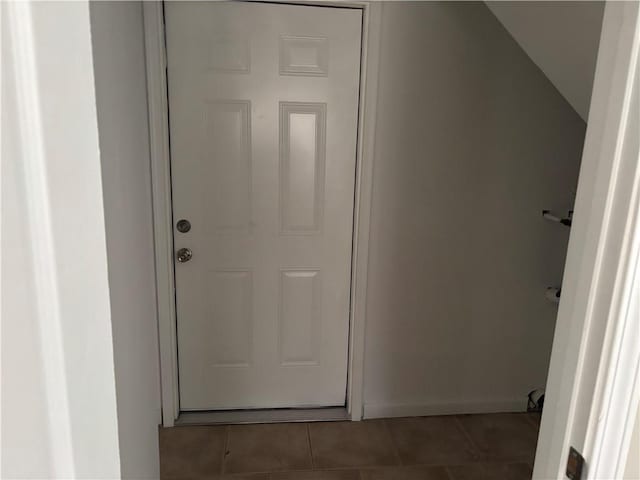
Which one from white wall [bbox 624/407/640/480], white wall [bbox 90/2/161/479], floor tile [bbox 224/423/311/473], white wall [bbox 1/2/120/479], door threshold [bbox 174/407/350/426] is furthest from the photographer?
door threshold [bbox 174/407/350/426]

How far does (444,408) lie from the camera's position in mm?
2381

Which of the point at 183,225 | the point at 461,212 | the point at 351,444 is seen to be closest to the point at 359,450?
the point at 351,444

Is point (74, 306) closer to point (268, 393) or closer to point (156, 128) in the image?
point (156, 128)

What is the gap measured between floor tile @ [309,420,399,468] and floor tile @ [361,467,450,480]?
0.04m

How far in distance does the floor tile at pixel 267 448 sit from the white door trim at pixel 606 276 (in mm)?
1502

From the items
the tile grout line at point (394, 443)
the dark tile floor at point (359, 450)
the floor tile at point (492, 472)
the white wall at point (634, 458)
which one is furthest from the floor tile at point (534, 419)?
the white wall at point (634, 458)

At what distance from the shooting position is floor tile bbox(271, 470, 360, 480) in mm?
1949

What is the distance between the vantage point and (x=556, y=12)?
144cm

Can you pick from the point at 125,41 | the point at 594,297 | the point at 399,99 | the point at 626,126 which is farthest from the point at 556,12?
the point at 125,41

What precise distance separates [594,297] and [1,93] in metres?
0.81

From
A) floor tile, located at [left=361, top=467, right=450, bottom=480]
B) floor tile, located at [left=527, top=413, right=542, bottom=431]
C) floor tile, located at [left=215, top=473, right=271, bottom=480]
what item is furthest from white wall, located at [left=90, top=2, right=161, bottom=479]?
floor tile, located at [left=527, top=413, right=542, bottom=431]

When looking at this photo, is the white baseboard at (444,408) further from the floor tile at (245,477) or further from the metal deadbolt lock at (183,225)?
the metal deadbolt lock at (183,225)

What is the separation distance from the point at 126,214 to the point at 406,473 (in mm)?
1779

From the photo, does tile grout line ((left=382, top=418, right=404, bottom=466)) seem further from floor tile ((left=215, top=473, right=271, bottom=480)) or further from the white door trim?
the white door trim
